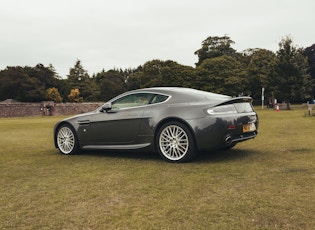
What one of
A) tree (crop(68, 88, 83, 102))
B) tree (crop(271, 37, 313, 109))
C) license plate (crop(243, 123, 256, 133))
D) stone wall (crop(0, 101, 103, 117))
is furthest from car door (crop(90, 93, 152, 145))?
tree (crop(68, 88, 83, 102))

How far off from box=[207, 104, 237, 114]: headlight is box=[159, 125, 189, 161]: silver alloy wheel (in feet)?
1.94

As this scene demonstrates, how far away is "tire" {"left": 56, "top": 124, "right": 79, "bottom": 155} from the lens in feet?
24.5

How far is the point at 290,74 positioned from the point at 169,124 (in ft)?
124

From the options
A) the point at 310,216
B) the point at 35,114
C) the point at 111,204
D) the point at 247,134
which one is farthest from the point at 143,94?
the point at 35,114

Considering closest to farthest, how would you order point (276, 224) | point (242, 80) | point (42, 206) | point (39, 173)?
point (276, 224)
point (42, 206)
point (39, 173)
point (242, 80)

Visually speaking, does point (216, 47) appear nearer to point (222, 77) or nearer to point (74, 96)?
point (222, 77)

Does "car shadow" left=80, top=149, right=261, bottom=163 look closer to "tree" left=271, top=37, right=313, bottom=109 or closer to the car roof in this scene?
the car roof

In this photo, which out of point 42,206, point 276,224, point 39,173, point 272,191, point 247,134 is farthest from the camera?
point 247,134

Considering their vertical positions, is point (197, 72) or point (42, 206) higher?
point (197, 72)

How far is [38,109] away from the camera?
63.1 m

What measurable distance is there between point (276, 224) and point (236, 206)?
56 cm

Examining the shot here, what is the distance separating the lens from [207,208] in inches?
136

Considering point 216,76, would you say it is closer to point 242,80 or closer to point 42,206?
point 242,80

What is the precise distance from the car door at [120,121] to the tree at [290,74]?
119 ft
